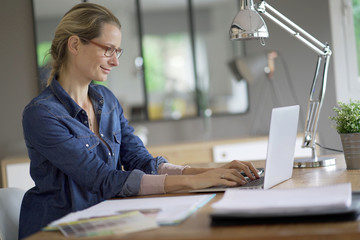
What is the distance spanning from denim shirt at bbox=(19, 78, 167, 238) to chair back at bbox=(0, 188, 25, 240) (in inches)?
1.9

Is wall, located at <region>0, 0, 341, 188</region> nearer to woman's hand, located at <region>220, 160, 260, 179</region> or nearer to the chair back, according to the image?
the chair back

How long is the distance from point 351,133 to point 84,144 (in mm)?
936

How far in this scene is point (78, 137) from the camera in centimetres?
199

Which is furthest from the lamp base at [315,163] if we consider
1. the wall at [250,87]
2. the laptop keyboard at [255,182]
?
the wall at [250,87]

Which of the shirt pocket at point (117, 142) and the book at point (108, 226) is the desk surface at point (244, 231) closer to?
the book at point (108, 226)

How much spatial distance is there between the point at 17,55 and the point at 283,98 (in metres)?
1.94

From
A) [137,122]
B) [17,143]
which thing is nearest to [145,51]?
[137,122]

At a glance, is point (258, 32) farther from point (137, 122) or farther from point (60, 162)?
point (137, 122)

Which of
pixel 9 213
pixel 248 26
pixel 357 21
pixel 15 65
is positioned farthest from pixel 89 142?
pixel 357 21

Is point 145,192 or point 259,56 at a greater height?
point 259,56

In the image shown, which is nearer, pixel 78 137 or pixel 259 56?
pixel 78 137

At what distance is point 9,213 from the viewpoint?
→ 2.00 meters

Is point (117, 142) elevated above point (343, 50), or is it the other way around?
point (343, 50)

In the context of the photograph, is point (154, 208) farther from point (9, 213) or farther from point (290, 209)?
point (9, 213)
